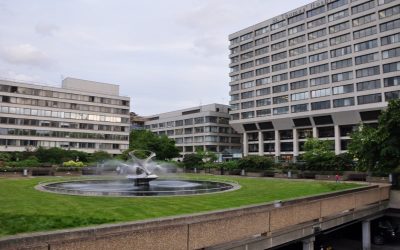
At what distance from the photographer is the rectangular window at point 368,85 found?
81.9 metres

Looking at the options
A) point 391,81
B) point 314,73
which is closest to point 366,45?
point 391,81

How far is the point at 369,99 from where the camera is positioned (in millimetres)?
83312

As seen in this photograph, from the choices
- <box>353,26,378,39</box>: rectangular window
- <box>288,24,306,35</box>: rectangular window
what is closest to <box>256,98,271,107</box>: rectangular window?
<box>288,24,306,35</box>: rectangular window

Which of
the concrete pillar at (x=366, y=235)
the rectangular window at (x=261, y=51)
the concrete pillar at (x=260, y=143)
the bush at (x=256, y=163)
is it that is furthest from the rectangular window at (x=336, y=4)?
the concrete pillar at (x=366, y=235)

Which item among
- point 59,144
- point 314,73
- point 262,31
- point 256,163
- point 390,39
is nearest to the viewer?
point 256,163

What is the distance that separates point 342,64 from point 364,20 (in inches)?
441

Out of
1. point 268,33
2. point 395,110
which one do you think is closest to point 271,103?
point 268,33

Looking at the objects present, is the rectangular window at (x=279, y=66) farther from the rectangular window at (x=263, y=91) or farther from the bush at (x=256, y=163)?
the bush at (x=256, y=163)

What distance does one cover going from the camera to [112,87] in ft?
404

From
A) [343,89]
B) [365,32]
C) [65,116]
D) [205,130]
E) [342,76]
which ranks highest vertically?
[365,32]

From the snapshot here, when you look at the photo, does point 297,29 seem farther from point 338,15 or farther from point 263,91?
point 263,91

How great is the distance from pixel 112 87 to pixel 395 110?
102 meters

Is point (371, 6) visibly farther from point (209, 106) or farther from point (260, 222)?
point (260, 222)

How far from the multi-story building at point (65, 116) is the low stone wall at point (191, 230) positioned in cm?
9440
